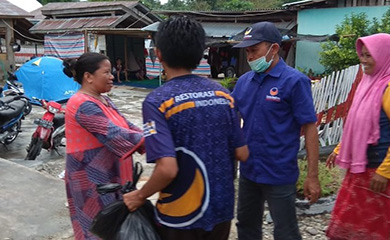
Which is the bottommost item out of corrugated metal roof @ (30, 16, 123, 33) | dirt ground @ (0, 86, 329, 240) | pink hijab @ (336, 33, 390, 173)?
dirt ground @ (0, 86, 329, 240)

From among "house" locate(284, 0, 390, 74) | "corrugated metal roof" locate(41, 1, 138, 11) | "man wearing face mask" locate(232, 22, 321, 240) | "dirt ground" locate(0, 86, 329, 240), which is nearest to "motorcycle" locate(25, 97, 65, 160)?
"dirt ground" locate(0, 86, 329, 240)

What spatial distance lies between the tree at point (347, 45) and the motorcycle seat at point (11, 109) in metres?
6.84

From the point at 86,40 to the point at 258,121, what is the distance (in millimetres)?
12348

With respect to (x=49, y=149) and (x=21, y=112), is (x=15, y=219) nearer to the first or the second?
(x=49, y=149)

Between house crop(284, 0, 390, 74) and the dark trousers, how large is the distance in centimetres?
965

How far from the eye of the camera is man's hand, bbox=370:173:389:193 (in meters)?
2.24

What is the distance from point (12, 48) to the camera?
45.3 feet

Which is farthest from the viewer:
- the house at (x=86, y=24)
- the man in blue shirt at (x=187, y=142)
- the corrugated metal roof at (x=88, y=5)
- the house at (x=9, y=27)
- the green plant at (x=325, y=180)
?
the corrugated metal roof at (x=88, y=5)

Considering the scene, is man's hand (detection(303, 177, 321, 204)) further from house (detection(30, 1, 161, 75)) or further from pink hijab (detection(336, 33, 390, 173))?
house (detection(30, 1, 161, 75))

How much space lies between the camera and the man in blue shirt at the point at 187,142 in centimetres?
152

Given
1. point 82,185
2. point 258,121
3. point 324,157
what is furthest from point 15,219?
point 324,157

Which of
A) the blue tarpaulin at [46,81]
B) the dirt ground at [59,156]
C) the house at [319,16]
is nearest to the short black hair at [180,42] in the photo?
the dirt ground at [59,156]

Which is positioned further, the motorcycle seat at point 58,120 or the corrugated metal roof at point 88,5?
the corrugated metal roof at point 88,5

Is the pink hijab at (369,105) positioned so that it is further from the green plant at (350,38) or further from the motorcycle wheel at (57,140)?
the green plant at (350,38)
